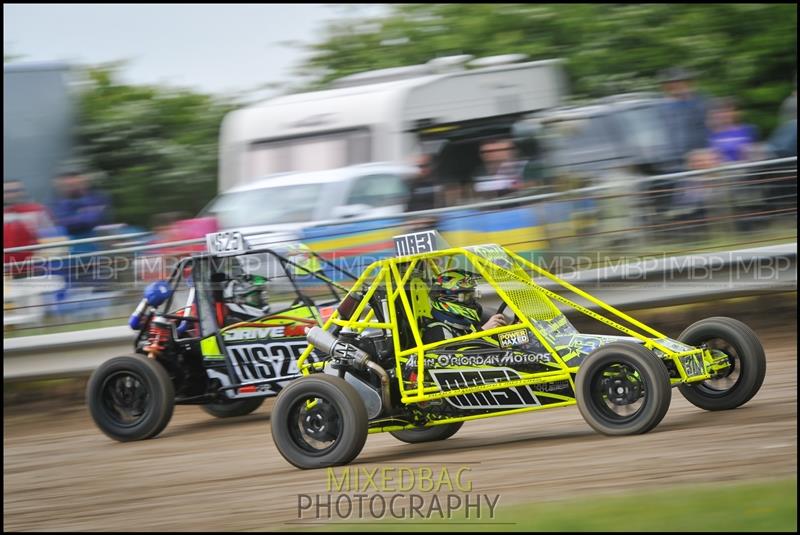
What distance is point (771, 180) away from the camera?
29.8ft

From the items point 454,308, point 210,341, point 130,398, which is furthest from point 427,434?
point 130,398

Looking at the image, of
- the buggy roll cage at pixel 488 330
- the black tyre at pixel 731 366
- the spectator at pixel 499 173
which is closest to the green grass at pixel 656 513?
the buggy roll cage at pixel 488 330

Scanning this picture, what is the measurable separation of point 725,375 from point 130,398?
176 inches

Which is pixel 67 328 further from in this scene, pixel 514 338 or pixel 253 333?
pixel 514 338

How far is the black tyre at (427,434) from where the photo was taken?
23.7ft

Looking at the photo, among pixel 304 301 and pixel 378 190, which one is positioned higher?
pixel 378 190

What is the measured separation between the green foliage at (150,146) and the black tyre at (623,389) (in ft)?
33.7

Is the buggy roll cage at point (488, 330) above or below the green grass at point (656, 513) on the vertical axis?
above

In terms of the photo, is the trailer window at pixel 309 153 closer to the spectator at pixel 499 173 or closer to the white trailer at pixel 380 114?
the white trailer at pixel 380 114

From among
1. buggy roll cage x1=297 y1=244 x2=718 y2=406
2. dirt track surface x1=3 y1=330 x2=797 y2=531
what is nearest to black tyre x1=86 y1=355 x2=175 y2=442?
dirt track surface x1=3 y1=330 x2=797 y2=531

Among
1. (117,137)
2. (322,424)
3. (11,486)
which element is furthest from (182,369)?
(117,137)

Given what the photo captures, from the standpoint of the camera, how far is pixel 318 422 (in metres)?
6.50

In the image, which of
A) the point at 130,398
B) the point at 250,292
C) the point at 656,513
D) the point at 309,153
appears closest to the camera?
the point at 656,513

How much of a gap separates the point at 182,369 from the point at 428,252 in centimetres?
284
